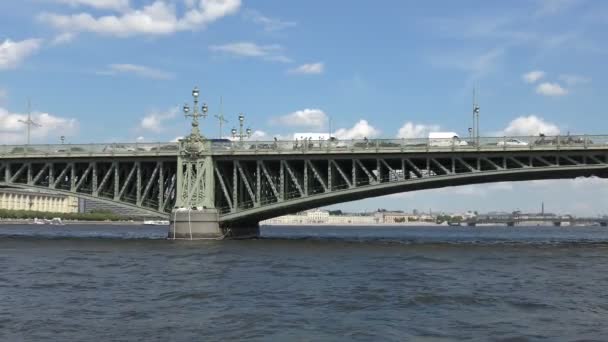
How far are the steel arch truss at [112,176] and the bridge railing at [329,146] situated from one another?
1.06 metres

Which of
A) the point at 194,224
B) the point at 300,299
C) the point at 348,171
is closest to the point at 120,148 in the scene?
the point at 194,224

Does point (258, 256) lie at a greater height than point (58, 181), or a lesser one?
lesser

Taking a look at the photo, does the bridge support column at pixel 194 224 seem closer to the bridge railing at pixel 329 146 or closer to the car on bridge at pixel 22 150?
the bridge railing at pixel 329 146

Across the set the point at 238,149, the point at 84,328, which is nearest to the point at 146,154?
the point at 238,149

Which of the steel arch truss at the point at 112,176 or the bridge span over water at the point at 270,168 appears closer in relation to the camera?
the bridge span over water at the point at 270,168

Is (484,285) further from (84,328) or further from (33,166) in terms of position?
(33,166)

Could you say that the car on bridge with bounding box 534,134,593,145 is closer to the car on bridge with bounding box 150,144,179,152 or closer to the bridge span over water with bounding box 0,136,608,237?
the bridge span over water with bounding box 0,136,608,237

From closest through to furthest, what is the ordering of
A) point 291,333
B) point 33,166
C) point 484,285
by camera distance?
1. point 291,333
2. point 484,285
3. point 33,166

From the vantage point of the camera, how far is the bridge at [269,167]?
6081 cm

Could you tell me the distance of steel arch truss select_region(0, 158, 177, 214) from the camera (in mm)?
68688

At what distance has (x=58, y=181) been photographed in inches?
2830

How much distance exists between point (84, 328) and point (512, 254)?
38484mm

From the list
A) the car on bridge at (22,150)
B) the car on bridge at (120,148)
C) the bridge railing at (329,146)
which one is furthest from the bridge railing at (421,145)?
the car on bridge at (22,150)

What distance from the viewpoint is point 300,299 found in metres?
27.2
